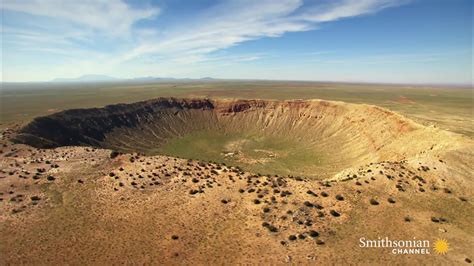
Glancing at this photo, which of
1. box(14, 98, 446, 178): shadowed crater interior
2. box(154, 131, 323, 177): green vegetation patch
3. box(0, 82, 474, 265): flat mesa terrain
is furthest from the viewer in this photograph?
box(154, 131, 323, 177): green vegetation patch

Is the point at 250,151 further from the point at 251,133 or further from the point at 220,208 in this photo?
the point at 220,208

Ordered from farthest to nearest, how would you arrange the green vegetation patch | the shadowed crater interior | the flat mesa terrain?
the green vegetation patch, the shadowed crater interior, the flat mesa terrain

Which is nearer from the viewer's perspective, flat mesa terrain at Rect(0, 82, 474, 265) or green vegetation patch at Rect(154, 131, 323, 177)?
flat mesa terrain at Rect(0, 82, 474, 265)

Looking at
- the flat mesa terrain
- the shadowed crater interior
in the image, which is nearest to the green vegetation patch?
the shadowed crater interior

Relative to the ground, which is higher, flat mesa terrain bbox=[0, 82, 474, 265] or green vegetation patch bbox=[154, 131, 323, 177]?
flat mesa terrain bbox=[0, 82, 474, 265]

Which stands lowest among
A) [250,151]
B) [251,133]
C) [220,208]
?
[250,151]

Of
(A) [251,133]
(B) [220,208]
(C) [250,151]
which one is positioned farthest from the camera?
(A) [251,133]

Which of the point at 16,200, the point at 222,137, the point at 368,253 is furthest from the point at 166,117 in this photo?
the point at 368,253

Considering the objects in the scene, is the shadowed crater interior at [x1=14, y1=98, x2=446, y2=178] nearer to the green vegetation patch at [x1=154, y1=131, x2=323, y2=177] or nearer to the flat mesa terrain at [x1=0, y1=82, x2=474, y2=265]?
the green vegetation patch at [x1=154, y1=131, x2=323, y2=177]

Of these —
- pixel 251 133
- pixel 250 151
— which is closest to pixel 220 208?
pixel 250 151

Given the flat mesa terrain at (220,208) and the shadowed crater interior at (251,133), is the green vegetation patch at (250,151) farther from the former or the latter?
the flat mesa terrain at (220,208)
